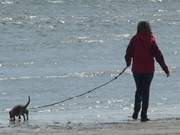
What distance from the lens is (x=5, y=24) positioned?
159 ft

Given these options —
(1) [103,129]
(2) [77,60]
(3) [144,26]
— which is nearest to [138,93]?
(3) [144,26]

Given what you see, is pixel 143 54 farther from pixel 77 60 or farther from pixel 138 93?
pixel 77 60

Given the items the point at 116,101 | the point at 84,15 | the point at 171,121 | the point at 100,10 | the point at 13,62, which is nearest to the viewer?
the point at 171,121

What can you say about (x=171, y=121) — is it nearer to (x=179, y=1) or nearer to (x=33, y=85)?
(x=33, y=85)

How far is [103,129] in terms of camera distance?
1253cm

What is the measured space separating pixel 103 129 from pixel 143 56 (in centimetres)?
165

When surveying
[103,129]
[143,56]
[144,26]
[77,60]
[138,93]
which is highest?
[144,26]

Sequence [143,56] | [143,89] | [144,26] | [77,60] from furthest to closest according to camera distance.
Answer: [77,60] → [143,89] → [143,56] → [144,26]

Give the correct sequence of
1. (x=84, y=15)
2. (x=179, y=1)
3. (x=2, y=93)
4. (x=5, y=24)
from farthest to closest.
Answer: (x=179, y=1), (x=84, y=15), (x=5, y=24), (x=2, y=93)

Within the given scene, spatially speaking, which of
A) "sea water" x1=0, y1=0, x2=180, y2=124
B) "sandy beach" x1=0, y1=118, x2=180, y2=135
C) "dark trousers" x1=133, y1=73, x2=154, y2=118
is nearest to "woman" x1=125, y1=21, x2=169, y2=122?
"dark trousers" x1=133, y1=73, x2=154, y2=118

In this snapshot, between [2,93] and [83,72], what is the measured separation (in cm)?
566

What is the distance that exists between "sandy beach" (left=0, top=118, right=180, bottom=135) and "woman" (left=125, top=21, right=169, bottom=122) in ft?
2.09

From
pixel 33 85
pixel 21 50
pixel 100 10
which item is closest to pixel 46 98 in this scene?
pixel 33 85

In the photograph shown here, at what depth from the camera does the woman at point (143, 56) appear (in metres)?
13.5
